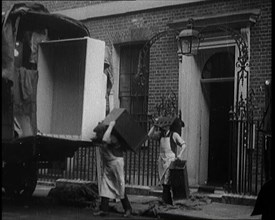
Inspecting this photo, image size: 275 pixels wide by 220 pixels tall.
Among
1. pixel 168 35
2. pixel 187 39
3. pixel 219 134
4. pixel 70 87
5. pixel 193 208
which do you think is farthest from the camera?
pixel 168 35

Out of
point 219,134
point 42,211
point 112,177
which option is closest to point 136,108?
point 219,134

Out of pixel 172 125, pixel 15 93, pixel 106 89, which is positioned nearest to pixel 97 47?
pixel 106 89

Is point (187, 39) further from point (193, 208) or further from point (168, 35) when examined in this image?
point (193, 208)

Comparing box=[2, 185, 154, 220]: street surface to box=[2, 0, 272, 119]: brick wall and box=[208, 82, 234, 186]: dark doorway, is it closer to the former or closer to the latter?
box=[208, 82, 234, 186]: dark doorway

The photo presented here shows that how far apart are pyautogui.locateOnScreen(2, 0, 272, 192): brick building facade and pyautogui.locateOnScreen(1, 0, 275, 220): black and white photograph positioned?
0.08 feet

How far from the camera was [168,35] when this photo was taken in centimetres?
1278

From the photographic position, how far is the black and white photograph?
869cm

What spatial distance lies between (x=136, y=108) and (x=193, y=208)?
149 inches

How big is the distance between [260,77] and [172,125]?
6.93 feet

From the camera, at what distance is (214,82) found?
1234 cm

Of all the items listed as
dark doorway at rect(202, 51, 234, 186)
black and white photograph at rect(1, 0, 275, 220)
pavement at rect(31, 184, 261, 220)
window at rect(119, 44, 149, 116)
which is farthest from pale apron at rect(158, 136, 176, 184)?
window at rect(119, 44, 149, 116)

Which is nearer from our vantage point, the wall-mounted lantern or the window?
the wall-mounted lantern

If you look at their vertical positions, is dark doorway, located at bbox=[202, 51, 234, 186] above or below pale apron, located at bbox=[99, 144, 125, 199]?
above

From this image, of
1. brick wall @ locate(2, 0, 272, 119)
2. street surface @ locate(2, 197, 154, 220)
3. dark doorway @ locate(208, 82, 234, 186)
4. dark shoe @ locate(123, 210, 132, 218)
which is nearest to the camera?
street surface @ locate(2, 197, 154, 220)
